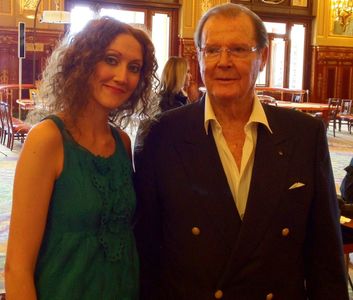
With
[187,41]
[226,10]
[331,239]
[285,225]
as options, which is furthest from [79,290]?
[187,41]

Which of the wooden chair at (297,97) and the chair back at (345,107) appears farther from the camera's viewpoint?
the wooden chair at (297,97)

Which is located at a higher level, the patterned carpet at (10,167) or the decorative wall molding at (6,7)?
the decorative wall molding at (6,7)

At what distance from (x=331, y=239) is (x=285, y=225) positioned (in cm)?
17

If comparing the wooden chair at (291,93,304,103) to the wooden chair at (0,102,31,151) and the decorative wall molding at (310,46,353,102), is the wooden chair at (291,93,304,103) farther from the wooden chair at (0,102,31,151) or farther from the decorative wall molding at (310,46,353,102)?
the wooden chair at (0,102,31,151)

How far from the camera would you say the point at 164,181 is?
1676mm

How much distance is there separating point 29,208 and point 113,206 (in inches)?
9.9

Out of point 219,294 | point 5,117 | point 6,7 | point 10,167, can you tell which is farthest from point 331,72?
point 219,294

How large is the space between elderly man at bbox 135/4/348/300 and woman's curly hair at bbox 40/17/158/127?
0.25m

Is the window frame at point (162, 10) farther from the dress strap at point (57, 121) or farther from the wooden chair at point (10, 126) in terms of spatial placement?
the dress strap at point (57, 121)

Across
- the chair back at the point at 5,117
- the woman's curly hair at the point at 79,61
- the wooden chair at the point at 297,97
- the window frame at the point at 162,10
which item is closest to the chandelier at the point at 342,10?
the wooden chair at the point at 297,97

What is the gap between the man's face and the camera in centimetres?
167

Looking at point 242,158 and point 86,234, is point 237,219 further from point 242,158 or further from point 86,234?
point 86,234

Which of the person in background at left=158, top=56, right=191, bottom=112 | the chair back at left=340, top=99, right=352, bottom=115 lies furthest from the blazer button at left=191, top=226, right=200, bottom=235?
the chair back at left=340, top=99, right=352, bottom=115

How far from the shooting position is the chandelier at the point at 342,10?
47.8 ft
